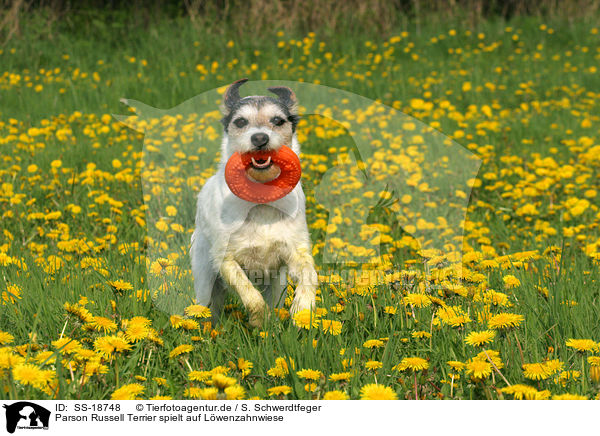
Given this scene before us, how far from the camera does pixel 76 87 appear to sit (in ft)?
34.5

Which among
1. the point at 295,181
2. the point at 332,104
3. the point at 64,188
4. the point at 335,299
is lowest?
the point at 335,299

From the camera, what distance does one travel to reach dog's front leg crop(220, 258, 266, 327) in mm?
3529

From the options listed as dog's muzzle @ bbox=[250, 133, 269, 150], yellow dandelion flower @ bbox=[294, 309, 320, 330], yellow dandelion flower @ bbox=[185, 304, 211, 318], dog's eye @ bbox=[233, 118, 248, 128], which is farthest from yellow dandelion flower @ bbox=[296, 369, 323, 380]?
dog's eye @ bbox=[233, 118, 248, 128]

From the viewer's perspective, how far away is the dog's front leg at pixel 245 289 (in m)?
3.53

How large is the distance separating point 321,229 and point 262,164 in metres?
2.59

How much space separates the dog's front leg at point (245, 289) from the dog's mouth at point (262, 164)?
0.58 metres

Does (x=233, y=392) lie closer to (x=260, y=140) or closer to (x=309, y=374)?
(x=309, y=374)

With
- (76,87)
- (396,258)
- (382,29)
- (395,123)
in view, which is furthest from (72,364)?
(382,29)

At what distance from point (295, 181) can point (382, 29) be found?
11.0m

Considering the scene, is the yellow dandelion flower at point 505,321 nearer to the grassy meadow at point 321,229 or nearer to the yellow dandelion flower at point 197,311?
the grassy meadow at point 321,229

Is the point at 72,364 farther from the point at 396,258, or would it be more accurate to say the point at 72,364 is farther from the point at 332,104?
the point at 332,104
